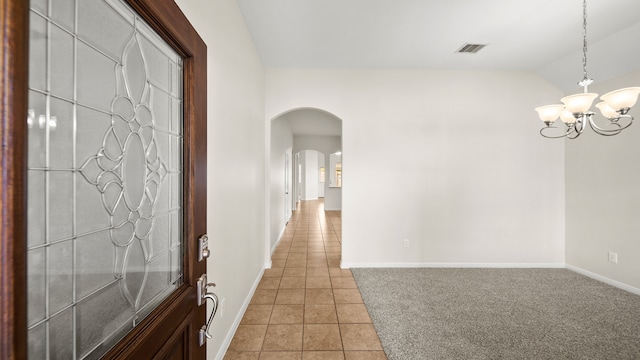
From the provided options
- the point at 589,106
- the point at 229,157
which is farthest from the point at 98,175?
the point at 589,106

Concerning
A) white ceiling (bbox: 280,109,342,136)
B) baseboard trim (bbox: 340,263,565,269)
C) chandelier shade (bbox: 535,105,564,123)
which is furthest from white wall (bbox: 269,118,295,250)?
chandelier shade (bbox: 535,105,564,123)

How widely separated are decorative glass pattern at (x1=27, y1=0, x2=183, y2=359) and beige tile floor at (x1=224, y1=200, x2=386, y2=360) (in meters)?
1.42

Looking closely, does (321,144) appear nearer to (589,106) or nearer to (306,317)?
(306,317)

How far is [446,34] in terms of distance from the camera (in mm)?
2846

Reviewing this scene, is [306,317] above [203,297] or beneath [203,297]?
beneath

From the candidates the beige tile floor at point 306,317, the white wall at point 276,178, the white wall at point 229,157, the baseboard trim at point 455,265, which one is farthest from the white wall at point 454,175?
the white wall at point 229,157

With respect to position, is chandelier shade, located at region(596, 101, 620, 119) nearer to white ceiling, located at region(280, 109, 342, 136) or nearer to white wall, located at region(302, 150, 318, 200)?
white ceiling, located at region(280, 109, 342, 136)

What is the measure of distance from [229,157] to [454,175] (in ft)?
10.6

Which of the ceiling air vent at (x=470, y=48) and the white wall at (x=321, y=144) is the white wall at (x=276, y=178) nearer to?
the ceiling air vent at (x=470, y=48)

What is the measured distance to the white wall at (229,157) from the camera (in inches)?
67.3

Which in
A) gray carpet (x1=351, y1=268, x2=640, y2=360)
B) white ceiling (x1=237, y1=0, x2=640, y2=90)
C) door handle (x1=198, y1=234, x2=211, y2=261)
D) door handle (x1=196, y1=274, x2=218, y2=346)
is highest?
white ceiling (x1=237, y1=0, x2=640, y2=90)

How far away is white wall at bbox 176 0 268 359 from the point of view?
171 centimetres

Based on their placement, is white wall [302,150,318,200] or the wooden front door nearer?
the wooden front door

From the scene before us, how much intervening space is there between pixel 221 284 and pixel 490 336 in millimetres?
2300
